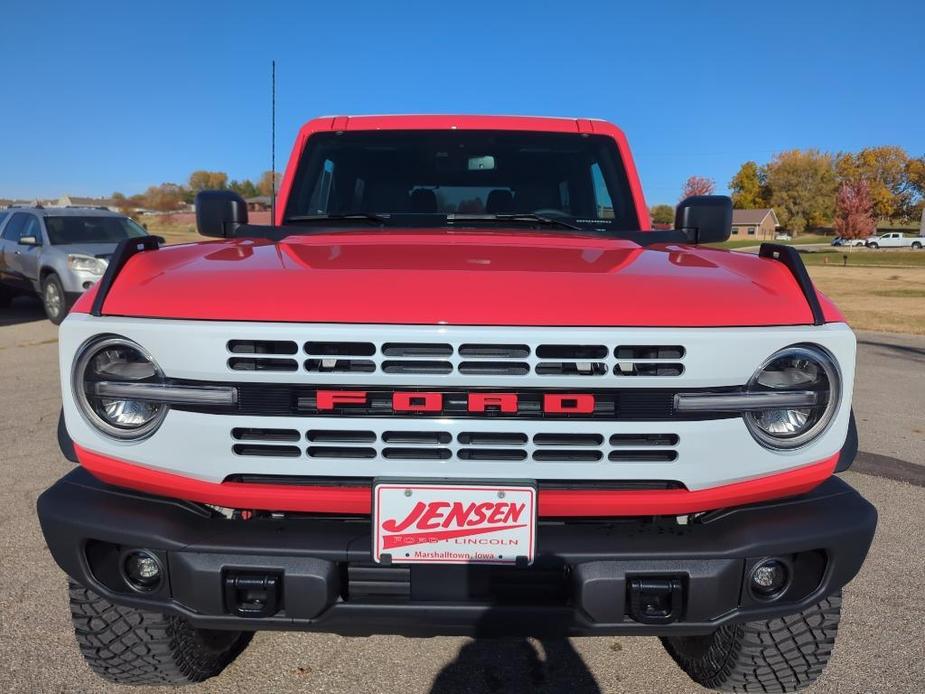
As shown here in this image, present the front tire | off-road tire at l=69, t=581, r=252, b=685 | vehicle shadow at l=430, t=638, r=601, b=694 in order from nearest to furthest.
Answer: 1. off-road tire at l=69, t=581, r=252, b=685
2. vehicle shadow at l=430, t=638, r=601, b=694
3. the front tire

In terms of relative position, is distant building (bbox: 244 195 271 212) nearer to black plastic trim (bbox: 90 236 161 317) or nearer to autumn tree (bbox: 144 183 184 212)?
black plastic trim (bbox: 90 236 161 317)

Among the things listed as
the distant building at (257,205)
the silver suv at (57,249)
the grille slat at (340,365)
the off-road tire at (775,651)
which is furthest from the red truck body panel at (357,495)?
the silver suv at (57,249)

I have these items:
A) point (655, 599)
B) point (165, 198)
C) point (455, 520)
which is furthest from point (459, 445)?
point (165, 198)

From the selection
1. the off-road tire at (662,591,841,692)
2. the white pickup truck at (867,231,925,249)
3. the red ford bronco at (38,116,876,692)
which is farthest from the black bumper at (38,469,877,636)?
the white pickup truck at (867,231,925,249)

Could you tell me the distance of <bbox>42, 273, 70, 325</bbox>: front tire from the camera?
35.2 feet

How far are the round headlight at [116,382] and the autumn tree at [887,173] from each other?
105m

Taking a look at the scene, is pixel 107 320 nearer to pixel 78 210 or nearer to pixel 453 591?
pixel 453 591

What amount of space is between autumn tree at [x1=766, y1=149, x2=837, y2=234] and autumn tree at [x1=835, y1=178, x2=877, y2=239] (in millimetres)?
18395

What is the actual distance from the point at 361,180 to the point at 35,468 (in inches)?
116

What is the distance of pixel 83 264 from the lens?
10586 mm

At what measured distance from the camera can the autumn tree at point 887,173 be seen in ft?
304

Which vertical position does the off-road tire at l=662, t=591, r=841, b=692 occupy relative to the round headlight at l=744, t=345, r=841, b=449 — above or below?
below

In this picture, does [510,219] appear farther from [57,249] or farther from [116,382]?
[57,249]

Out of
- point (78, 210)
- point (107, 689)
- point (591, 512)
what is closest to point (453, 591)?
point (591, 512)
